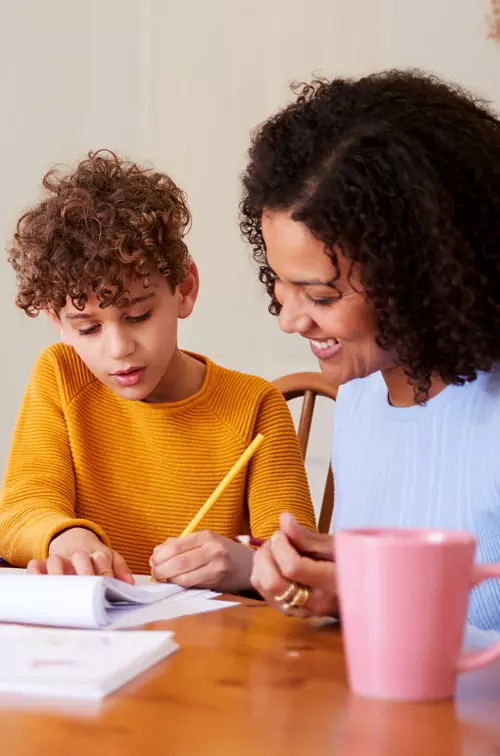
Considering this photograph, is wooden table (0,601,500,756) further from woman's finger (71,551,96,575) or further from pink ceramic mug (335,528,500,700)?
woman's finger (71,551,96,575)

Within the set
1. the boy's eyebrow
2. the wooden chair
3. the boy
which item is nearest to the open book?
the boy

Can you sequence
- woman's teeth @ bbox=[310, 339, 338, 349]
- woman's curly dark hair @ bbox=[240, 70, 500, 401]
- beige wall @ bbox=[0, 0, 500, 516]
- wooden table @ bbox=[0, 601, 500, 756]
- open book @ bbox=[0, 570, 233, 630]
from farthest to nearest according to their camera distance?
beige wall @ bbox=[0, 0, 500, 516], woman's teeth @ bbox=[310, 339, 338, 349], woman's curly dark hair @ bbox=[240, 70, 500, 401], open book @ bbox=[0, 570, 233, 630], wooden table @ bbox=[0, 601, 500, 756]

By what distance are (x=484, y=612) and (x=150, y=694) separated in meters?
0.44

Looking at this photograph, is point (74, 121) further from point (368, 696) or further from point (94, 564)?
point (368, 696)

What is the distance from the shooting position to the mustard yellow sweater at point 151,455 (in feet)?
4.49

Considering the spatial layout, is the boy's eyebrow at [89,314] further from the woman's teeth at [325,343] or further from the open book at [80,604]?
the open book at [80,604]

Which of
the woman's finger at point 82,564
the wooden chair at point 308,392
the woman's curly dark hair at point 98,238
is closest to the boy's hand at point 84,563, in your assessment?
the woman's finger at point 82,564

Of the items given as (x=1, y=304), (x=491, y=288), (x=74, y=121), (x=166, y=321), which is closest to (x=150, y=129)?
(x=74, y=121)

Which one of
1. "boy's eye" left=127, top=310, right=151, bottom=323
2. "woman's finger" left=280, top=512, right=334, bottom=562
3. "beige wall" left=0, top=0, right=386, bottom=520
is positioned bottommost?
"woman's finger" left=280, top=512, right=334, bottom=562

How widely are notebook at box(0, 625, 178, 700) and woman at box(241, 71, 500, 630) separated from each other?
388mm

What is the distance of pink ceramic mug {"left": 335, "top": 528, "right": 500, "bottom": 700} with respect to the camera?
0.53 meters

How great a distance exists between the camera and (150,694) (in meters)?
0.56

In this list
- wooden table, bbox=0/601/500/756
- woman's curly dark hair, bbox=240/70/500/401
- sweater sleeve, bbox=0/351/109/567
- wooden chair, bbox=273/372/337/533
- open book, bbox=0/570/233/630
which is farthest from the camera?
wooden chair, bbox=273/372/337/533

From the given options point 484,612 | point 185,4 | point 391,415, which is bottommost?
point 484,612
